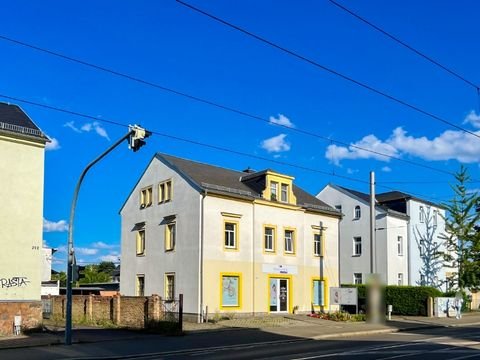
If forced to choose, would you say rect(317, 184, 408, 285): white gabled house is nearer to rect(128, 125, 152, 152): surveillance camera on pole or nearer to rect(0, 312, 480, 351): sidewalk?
rect(0, 312, 480, 351): sidewalk

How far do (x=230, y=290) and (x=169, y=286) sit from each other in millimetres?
3977

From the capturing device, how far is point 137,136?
18.7 metres

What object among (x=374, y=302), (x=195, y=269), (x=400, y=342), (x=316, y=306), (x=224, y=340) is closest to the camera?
(x=400, y=342)

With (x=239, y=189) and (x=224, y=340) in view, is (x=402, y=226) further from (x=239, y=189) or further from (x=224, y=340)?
(x=224, y=340)

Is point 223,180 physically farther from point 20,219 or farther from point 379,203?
point 379,203

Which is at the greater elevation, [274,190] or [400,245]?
[274,190]

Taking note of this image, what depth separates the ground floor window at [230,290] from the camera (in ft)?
112

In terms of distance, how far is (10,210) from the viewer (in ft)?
79.1

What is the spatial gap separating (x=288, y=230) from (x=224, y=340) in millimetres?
15819

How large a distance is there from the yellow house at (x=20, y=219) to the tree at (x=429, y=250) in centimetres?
3761

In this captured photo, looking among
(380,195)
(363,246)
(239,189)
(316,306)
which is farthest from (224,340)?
(380,195)

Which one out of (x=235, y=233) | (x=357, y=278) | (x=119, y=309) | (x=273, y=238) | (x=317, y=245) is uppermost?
(x=235, y=233)

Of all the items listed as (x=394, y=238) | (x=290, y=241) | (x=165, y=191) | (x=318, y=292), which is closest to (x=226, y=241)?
(x=165, y=191)

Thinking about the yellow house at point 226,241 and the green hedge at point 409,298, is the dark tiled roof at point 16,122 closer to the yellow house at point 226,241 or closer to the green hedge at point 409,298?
the yellow house at point 226,241
